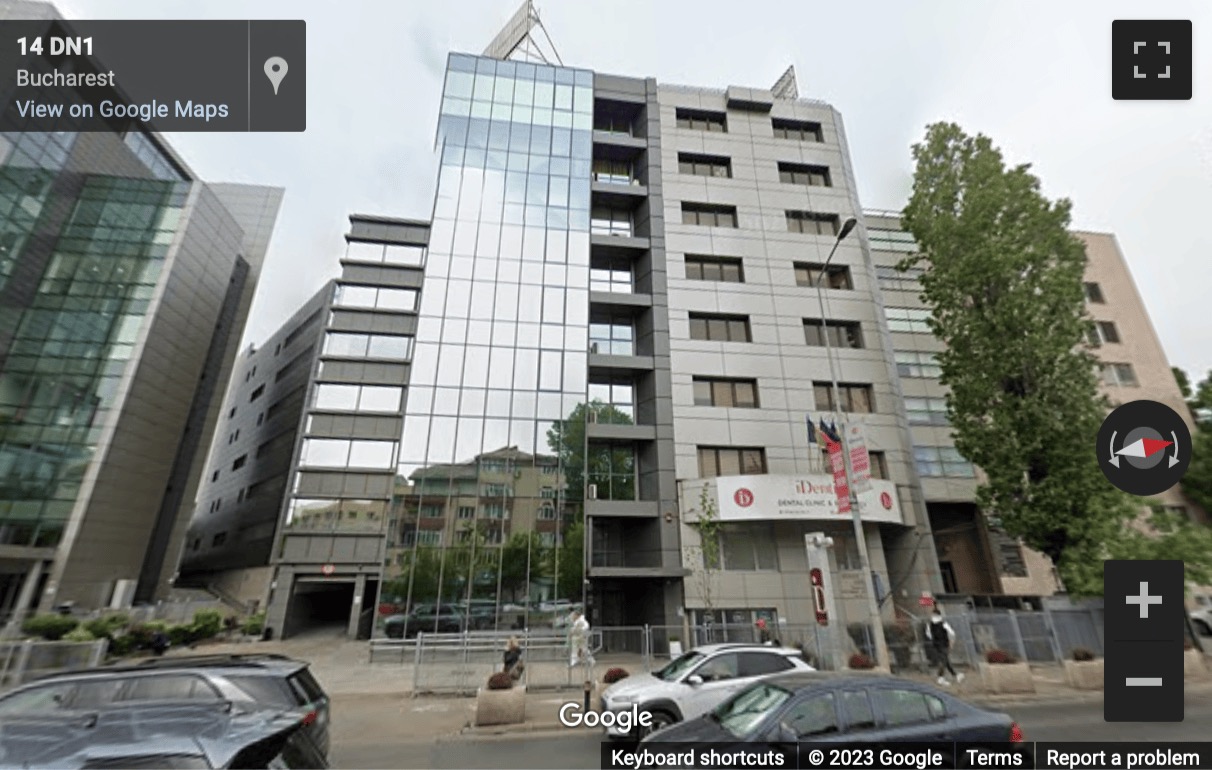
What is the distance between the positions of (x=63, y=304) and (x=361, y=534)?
28.5m

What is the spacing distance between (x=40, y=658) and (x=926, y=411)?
1466 inches

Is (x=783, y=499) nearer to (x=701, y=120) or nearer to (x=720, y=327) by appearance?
(x=720, y=327)

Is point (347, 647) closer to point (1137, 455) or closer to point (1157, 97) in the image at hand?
point (1137, 455)

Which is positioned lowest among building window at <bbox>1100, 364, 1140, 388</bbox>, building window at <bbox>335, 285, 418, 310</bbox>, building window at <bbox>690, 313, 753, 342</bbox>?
building window at <bbox>1100, 364, 1140, 388</bbox>

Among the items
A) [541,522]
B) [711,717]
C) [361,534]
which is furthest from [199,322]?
[711,717]

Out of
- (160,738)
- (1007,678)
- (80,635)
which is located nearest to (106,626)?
(80,635)

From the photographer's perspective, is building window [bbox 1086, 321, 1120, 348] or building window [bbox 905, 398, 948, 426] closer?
building window [bbox 905, 398, 948, 426]

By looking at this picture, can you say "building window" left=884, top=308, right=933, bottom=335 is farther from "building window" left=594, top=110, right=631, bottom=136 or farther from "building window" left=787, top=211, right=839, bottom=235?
"building window" left=594, top=110, right=631, bottom=136

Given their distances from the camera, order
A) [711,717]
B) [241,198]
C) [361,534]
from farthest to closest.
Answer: [241,198] → [361,534] → [711,717]

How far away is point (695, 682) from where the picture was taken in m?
9.09

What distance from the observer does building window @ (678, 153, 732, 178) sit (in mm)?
28922

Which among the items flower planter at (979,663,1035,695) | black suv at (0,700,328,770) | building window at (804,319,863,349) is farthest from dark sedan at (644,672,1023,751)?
building window at (804,319,863,349)

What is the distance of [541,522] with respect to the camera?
21.5 metres

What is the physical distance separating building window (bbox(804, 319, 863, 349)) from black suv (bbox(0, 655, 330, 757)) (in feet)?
81.4
